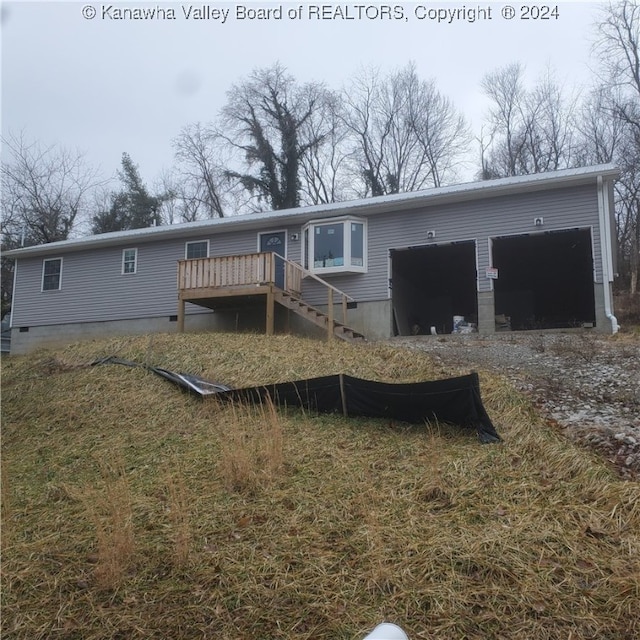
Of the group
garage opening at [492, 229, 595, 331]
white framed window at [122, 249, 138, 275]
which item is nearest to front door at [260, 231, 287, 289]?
white framed window at [122, 249, 138, 275]

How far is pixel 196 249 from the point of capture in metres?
15.4

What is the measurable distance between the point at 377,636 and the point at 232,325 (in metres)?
13.3

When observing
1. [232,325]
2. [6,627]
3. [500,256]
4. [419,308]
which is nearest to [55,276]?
[232,325]

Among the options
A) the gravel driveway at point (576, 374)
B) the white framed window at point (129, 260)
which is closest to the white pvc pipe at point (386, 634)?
the gravel driveway at point (576, 374)

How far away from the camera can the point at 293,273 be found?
13773 millimetres

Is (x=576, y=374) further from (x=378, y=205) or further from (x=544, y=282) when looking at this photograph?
(x=544, y=282)

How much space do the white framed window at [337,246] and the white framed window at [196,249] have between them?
10.8 ft

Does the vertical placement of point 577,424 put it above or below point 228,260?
below

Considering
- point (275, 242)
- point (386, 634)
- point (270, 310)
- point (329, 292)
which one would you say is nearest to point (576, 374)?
point (329, 292)

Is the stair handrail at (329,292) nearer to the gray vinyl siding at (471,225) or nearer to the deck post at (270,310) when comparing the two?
the gray vinyl siding at (471,225)

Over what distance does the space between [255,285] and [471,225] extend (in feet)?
17.8

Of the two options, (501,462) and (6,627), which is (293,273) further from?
(6,627)

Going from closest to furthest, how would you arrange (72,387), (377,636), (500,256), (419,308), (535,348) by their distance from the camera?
(377,636) < (72,387) < (535,348) < (500,256) < (419,308)

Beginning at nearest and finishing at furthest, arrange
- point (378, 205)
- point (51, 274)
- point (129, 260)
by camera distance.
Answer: point (378, 205)
point (129, 260)
point (51, 274)
